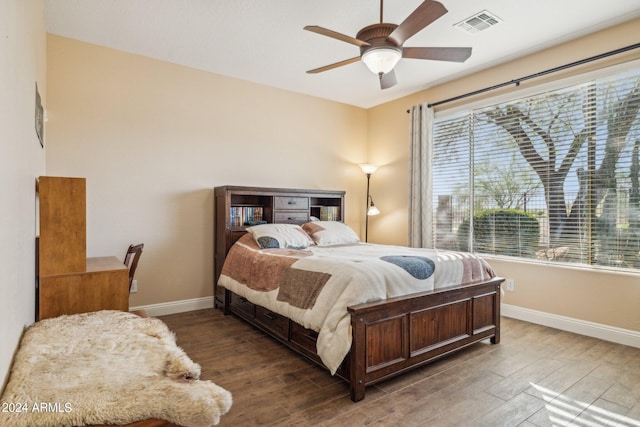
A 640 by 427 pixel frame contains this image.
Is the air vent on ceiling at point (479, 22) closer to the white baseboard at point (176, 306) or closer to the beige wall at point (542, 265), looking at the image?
the beige wall at point (542, 265)

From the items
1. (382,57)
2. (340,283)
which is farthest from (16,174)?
(382,57)

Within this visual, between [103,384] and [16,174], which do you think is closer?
[103,384]

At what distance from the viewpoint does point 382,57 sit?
7.51 feet

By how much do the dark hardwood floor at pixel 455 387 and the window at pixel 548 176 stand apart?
3.20 feet

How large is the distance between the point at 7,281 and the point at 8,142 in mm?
503

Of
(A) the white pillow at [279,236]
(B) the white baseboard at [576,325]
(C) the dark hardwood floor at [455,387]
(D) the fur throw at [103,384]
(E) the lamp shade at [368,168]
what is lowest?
(C) the dark hardwood floor at [455,387]

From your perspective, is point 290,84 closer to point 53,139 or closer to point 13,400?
point 53,139

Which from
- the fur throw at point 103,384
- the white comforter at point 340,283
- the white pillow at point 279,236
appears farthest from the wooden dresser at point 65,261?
the white pillow at point 279,236

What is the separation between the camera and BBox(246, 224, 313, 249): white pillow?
11.2 feet

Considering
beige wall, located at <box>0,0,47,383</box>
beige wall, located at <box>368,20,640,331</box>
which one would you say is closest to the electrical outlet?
beige wall, located at <box>368,20,640,331</box>

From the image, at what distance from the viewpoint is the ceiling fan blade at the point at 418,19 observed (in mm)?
1924

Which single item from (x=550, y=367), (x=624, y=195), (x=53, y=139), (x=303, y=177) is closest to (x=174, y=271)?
(x=53, y=139)

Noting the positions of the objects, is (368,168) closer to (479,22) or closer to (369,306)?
(479,22)

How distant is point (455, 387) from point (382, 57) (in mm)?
2174
